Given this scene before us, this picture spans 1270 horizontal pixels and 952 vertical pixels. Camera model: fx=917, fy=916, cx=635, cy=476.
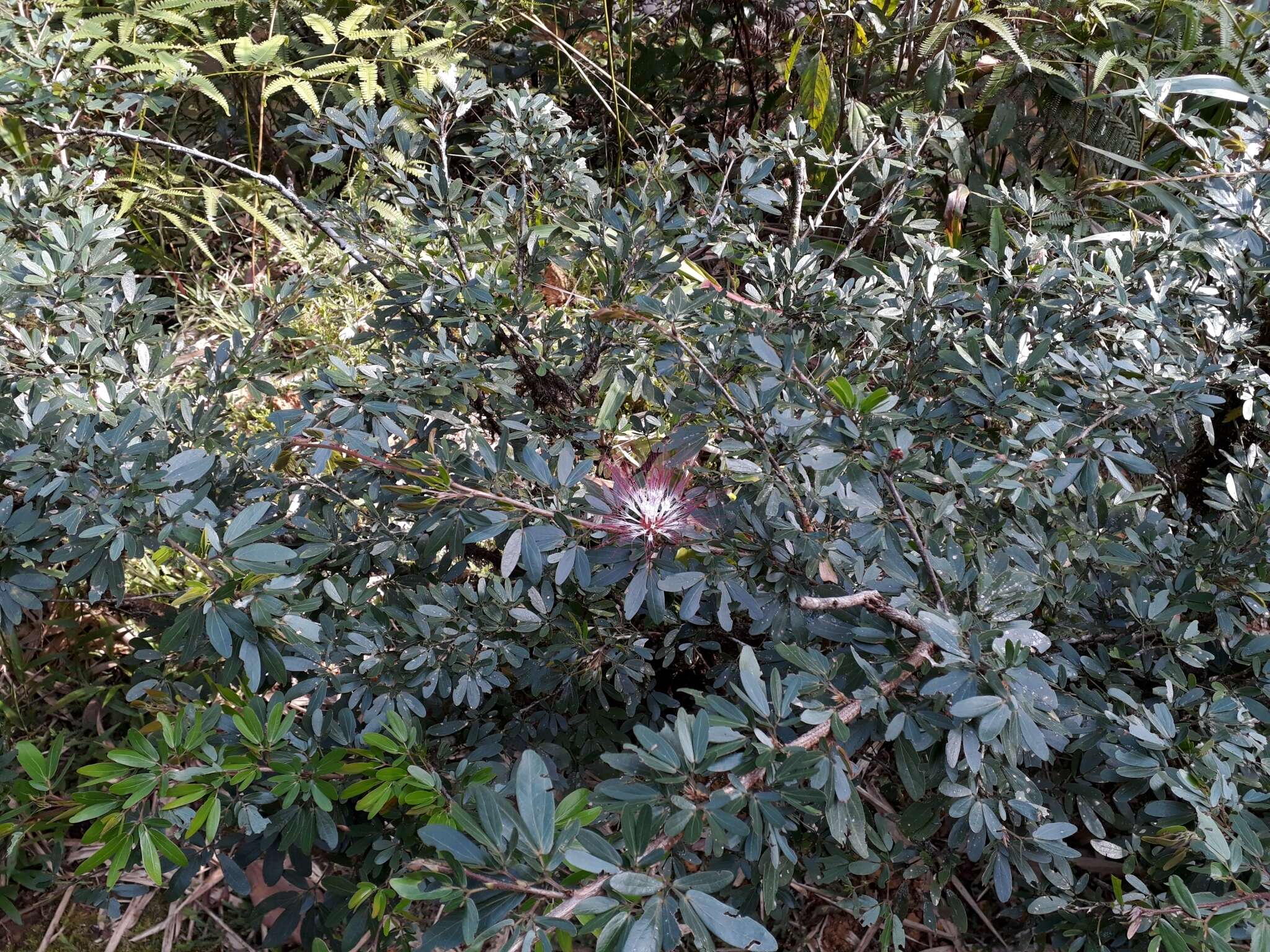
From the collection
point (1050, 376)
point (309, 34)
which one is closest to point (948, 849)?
point (1050, 376)

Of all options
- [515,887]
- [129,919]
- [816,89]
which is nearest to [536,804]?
[515,887]

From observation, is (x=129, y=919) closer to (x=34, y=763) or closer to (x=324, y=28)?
(x=34, y=763)

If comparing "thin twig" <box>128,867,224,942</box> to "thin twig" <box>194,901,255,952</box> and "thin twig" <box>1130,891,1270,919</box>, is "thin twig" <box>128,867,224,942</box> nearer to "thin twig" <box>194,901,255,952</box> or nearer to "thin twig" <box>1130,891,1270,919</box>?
"thin twig" <box>194,901,255,952</box>

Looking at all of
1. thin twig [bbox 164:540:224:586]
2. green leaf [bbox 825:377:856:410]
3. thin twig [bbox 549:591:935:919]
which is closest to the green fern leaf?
green leaf [bbox 825:377:856:410]

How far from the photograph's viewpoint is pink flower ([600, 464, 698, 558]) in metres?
0.98

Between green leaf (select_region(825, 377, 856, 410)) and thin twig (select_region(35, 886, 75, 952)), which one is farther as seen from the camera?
thin twig (select_region(35, 886, 75, 952))

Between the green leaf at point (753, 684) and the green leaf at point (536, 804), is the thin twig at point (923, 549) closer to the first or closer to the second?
the green leaf at point (753, 684)

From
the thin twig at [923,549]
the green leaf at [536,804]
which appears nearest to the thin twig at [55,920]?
the green leaf at [536,804]

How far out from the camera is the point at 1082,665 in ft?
3.51

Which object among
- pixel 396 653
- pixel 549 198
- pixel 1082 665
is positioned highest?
pixel 549 198

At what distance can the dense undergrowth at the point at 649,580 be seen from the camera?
2.66 feet

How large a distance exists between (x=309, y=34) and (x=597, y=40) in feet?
3.42

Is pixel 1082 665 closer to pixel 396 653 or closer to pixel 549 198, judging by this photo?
pixel 396 653

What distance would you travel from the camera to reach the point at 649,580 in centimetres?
94
